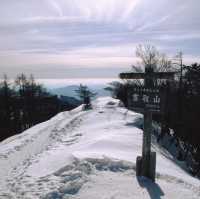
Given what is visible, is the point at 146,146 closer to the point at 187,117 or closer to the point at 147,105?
the point at 147,105

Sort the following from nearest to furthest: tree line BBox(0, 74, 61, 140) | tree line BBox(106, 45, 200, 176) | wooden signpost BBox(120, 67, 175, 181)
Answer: wooden signpost BBox(120, 67, 175, 181) < tree line BBox(106, 45, 200, 176) < tree line BBox(0, 74, 61, 140)

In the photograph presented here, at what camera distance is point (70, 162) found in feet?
26.0

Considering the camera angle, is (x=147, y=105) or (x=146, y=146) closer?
(x=147, y=105)

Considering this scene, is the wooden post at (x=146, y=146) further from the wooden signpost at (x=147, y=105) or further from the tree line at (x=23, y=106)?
the tree line at (x=23, y=106)

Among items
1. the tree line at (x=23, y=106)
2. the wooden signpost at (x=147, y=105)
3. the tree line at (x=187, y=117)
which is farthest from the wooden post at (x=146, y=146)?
the tree line at (x=23, y=106)

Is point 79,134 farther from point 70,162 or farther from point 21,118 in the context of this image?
point 21,118

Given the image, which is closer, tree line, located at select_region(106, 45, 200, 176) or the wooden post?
the wooden post

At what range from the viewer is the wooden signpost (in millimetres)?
7012

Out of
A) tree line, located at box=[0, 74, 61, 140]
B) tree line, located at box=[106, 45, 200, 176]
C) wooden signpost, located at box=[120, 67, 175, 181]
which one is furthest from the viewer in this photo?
tree line, located at box=[0, 74, 61, 140]

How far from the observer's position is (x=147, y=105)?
7094 mm

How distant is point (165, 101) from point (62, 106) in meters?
64.1

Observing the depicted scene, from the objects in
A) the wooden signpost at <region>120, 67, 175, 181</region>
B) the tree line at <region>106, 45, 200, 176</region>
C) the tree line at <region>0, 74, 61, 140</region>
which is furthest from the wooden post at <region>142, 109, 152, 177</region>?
the tree line at <region>0, 74, 61, 140</region>

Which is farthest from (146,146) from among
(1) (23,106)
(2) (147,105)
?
(1) (23,106)

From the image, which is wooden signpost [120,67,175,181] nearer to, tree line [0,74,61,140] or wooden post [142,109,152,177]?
wooden post [142,109,152,177]
